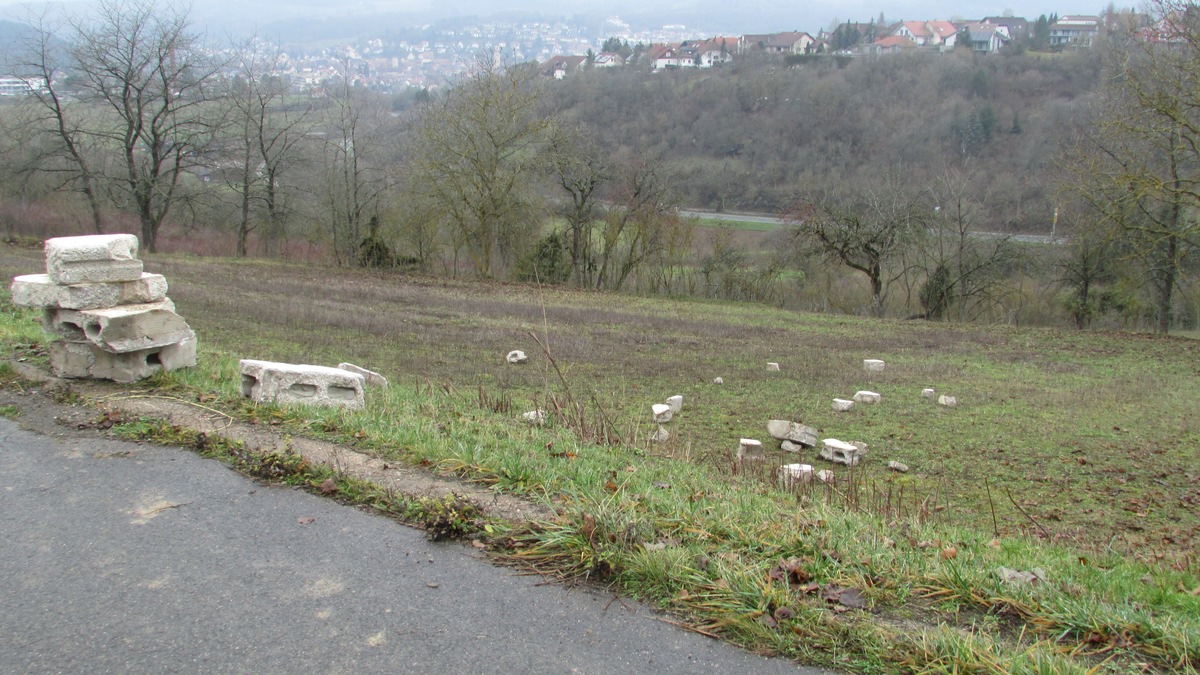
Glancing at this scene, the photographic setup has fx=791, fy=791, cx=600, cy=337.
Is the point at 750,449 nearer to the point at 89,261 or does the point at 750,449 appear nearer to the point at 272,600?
the point at 272,600

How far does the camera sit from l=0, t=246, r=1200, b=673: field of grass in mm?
3428

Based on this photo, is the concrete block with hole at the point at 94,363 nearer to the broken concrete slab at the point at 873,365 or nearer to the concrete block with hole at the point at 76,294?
the concrete block with hole at the point at 76,294

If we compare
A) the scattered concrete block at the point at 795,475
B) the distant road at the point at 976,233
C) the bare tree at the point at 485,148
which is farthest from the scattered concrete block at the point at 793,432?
the distant road at the point at 976,233

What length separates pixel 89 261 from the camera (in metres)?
6.66

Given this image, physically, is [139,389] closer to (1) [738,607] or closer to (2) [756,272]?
(1) [738,607]

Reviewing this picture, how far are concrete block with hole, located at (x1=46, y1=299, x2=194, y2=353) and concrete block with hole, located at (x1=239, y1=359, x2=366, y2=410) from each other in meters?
0.80

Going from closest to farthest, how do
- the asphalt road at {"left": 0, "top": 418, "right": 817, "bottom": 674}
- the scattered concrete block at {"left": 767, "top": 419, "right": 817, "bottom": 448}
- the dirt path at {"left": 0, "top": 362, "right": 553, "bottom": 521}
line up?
the asphalt road at {"left": 0, "top": 418, "right": 817, "bottom": 674} < the dirt path at {"left": 0, "top": 362, "right": 553, "bottom": 521} < the scattered concrete block at {"left": 767, "top": 419, "right": 817, "bottom": 448}

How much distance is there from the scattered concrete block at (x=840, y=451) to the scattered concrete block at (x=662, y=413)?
225cm

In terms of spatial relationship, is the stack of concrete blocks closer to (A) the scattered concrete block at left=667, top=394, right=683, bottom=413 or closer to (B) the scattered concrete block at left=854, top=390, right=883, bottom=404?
(A) the scattered concrete block at left=667, top=394, right=683, bottom=413

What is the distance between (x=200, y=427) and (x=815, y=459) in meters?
7.12

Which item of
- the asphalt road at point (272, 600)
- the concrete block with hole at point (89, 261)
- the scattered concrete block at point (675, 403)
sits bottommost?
the scattered concrete block at point (675, 403)

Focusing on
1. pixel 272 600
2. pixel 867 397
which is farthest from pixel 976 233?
pixel 272 600

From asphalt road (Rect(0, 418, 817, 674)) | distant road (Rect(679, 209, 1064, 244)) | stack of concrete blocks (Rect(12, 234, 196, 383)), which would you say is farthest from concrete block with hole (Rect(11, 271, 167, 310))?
distant road (Rect(679, 209, 1064, 244))

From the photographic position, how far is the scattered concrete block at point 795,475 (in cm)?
694
